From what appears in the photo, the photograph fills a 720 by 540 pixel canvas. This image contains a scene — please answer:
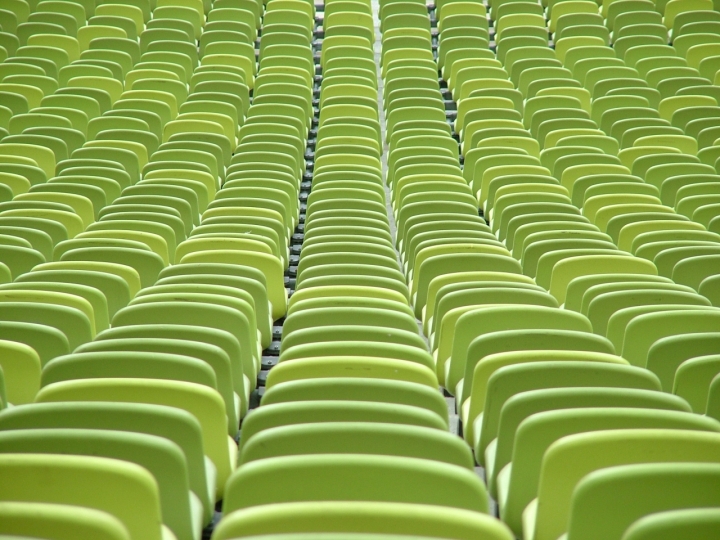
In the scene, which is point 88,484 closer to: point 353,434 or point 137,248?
point 353,434

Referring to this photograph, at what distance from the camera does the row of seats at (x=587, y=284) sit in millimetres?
1464

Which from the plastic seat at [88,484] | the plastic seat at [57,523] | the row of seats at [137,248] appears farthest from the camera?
the row of seats at [137,248]

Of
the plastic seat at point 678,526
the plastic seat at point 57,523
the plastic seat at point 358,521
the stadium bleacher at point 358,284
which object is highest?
the stadium bleacher at point 358,284

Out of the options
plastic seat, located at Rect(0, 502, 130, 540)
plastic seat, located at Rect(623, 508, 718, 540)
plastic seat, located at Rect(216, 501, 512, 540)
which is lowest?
plastic seat, located at Rect(623, 508, 718, 540)

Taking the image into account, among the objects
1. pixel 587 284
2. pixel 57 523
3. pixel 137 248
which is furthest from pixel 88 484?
pixel 587 284

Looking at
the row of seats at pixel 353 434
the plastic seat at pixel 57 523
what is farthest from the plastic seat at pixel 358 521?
the plastic seat at pixel 57 523

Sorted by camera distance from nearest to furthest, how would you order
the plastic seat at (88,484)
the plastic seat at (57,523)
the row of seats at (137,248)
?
the plastic seat at (57,523) → the plastic seat at (88,484) → the row of seats at (137,248)

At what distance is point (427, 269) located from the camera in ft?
10.1

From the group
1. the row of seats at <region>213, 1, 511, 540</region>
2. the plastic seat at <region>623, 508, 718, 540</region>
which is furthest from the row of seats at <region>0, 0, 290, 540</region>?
the plastic seat at <region>623, 508, 718, 540</region>

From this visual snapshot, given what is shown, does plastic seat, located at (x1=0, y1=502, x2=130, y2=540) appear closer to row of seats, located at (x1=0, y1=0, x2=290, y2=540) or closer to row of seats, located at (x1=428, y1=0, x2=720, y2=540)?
row of seats, located at (x1=0, y1=0, x2=290, y2=540)

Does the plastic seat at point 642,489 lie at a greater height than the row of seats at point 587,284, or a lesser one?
lesser

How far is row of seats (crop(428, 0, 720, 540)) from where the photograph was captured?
1464mm

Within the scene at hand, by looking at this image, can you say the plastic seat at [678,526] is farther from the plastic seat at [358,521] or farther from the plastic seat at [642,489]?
the plastic seat at [358,521]

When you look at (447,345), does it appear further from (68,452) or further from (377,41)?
(377,41)
